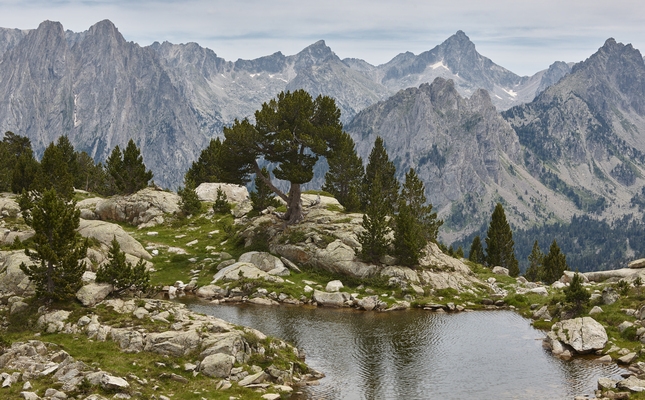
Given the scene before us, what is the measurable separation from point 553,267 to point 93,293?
88956 mm

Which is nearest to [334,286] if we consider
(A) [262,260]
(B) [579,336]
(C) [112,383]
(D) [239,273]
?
(A) [262,260]

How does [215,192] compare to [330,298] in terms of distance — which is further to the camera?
[215,192]

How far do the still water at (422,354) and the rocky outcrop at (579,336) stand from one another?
1416 millimetres

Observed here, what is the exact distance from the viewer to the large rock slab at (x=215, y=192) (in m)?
111

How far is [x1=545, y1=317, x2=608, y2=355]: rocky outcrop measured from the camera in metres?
45.9

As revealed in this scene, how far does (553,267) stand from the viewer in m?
105

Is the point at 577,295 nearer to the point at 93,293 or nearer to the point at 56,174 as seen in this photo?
the point at 93,293

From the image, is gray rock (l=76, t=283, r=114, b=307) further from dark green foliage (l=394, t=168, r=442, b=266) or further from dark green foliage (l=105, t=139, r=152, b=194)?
dark green foliage (l=105, t=139, r=152, b=194)

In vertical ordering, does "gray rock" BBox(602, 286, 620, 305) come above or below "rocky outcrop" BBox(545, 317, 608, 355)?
above

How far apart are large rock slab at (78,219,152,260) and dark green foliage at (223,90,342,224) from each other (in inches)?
732

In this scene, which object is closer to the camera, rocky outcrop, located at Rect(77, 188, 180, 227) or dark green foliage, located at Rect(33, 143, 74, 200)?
dark green foliage, located at Rect(33, 143, 74, 200)

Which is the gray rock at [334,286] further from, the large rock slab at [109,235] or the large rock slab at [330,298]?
the large rock slab at [109,235]

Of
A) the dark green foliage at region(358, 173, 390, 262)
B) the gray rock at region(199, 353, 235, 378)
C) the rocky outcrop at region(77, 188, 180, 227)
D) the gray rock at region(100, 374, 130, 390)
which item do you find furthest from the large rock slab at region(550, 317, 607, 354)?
the rocky outcrop at region(77, 188, 180, 227)

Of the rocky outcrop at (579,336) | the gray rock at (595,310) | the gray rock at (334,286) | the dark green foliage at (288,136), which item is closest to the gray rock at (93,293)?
the gray rock at (334,286)
